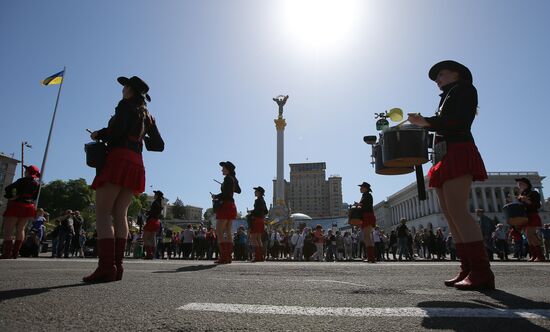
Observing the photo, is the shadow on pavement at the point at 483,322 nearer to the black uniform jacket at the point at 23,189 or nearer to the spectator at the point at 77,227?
the black uniform jacket at the point at 23,189

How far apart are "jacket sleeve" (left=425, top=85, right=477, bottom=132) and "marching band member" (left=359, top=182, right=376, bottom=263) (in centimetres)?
617

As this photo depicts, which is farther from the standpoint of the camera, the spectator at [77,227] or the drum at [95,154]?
the spectator at [77,227]

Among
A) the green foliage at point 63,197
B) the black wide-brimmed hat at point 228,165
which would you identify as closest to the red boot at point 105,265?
the black wide-brimmed hat at point 228,165

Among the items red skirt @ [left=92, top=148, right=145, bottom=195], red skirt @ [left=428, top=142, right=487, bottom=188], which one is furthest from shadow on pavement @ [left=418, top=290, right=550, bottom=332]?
red skirt @ [left=92, top=148, right=145, bottom=195]

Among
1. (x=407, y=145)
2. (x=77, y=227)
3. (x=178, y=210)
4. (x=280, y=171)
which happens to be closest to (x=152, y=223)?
(x=77, y=227)

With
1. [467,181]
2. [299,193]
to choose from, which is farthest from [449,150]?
[299,193]

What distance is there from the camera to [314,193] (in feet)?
508

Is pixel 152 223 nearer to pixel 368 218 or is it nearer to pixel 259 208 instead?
pixel 259 208

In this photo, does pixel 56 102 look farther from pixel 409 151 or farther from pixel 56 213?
pixel 56 213

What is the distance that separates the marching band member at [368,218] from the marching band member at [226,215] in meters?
3.52

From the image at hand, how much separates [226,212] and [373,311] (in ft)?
21.3

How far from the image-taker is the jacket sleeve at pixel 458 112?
126 inches

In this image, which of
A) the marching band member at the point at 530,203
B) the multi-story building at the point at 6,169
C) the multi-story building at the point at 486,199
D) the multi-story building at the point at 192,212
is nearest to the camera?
the marching band member at the point at 530,203

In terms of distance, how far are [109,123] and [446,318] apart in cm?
357
